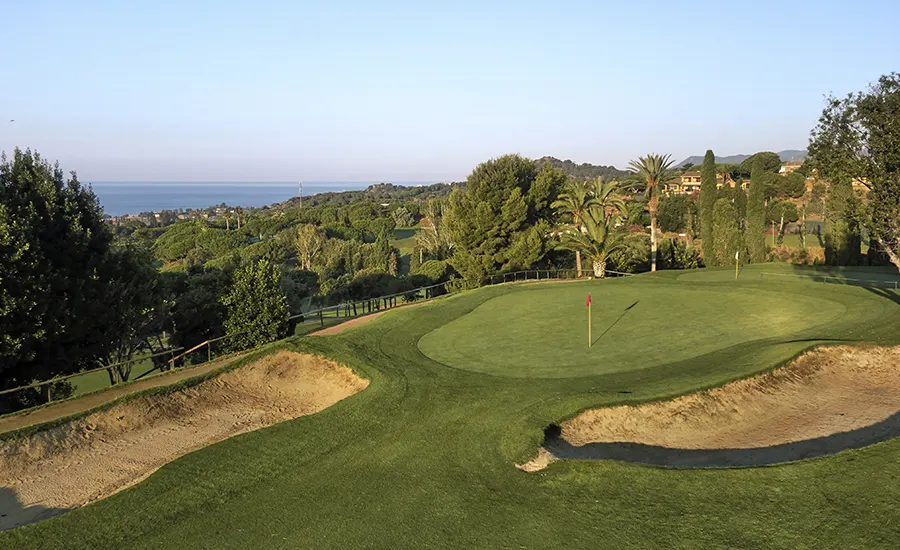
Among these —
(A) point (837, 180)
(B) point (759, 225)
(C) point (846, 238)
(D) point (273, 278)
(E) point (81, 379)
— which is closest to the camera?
(A) point (837, 180)

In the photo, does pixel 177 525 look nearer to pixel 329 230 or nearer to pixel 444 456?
pixel 444 456

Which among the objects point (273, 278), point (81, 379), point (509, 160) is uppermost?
point (509, 160)

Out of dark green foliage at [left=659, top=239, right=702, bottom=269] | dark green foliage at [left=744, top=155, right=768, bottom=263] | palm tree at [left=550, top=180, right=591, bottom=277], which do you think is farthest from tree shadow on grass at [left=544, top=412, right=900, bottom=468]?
dark green foliage at [left=744, top=155, right=768, bottom=263]

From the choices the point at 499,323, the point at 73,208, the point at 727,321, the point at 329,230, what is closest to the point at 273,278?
the point at 73,208

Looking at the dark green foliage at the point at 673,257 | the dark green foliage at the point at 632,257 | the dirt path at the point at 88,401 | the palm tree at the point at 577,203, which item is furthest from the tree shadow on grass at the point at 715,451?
the dark green foliage at the point at 673,257

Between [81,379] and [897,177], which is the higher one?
[897,177]

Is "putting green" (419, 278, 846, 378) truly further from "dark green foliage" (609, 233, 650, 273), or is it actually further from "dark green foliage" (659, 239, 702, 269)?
"dark green foliage" (659, 239, 702, 269)

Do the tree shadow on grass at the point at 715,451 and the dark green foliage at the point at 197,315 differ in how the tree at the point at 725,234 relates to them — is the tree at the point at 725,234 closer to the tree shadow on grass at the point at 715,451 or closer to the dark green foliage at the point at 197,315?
the tree shadow on grass at the point at 715,451
